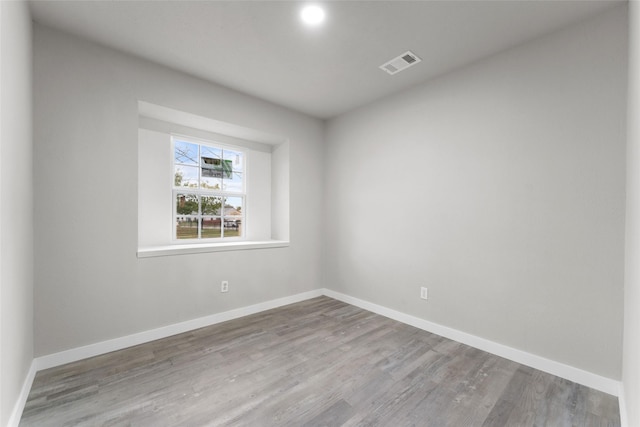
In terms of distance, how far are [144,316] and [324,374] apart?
5.73ft

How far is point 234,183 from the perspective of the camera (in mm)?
3730

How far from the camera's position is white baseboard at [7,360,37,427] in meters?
1.49

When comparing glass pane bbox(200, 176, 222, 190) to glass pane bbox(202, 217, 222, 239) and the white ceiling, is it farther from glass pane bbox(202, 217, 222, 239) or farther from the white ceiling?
the white ceiling

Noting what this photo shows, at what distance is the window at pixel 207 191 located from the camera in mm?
3242

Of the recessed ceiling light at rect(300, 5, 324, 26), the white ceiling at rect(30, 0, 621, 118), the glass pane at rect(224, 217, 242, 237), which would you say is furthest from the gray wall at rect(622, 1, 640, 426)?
the glass pane at rect(224, 217, 242, 237)

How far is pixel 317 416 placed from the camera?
5.37ft

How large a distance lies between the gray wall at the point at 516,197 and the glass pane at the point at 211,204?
1.99 meters

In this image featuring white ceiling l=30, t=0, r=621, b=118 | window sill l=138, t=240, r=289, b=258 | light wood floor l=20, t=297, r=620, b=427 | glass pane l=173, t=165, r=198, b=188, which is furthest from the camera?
glass pane l=173, t=165, r=198, b=188

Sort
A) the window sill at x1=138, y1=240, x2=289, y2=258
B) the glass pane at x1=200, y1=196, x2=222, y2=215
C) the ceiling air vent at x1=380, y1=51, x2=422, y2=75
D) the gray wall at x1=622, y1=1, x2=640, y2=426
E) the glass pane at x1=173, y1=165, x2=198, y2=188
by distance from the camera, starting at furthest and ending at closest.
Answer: the glass pane at x1=200, y1=196, x2=222, y2=215 < the glass pane at x1=173, y1=165, x2=198, y2=188 < the window sill at x1=138, y1=240, x2=289, y2=258 < the ceiling air vent at x1=380, y1=51, x2=422, y2=75 < the gray wall at x1=622, y1=1, x2=640, y2=426

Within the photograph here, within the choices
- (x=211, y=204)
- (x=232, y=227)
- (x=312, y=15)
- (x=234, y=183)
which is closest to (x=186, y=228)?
(x=211, y=204)

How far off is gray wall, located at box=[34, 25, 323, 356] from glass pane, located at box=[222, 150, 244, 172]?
2.23ft

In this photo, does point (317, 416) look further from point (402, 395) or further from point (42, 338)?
point (42, 338)

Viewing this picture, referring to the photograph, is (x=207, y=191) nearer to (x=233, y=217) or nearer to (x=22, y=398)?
(x=233, y=217)

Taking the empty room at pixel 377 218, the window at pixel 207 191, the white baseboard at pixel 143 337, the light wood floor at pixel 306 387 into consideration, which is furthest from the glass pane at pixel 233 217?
the light wood floor at pixel 306 387
